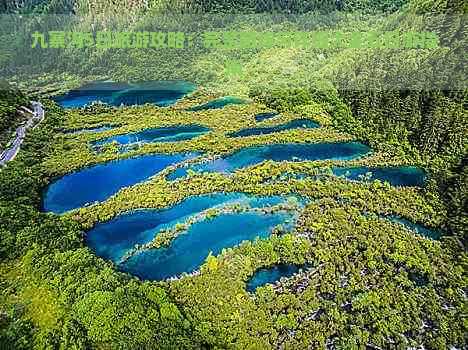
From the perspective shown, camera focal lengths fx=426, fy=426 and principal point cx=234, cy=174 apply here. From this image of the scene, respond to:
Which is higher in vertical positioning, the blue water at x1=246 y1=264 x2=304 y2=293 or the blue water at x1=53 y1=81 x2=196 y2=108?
the blue water at x1=246 y1=264 x2=304 y2=293

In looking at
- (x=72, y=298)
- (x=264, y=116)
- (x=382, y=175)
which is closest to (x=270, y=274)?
(x=72, y=298)

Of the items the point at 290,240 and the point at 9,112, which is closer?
the point at 290,240

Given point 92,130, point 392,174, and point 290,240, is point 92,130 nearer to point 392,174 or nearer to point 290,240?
point 290,240

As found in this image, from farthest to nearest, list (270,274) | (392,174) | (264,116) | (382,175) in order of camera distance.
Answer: (264,116) → (392,174) → (382,175) → (270,274)

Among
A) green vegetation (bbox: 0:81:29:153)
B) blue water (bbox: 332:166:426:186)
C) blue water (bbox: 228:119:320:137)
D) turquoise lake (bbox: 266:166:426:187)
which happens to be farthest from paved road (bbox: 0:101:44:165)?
blue water (bbox: 332:166:426:186)

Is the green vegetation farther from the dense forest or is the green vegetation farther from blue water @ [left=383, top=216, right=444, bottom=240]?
blue water @ [left=383, top=216, right=444, bottom=240]

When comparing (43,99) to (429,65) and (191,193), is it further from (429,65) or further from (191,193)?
(429,65)
